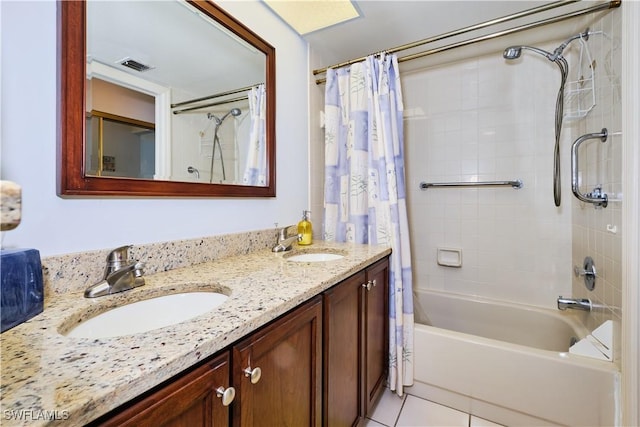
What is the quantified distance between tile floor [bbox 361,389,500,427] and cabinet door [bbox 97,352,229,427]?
1.04 m

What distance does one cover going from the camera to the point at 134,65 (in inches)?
35.7

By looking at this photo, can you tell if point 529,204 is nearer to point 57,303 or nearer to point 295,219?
point 295,219

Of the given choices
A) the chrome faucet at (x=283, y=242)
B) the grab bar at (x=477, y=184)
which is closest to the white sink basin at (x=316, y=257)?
the chrome faucet at (x=283, y=242)

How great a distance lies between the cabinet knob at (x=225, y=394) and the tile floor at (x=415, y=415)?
1.01 metres

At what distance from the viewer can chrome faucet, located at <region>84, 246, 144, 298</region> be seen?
723 mm

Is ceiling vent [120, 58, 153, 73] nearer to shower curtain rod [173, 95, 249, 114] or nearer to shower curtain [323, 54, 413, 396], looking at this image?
shower curtain rod [173, 95, 249, 114]

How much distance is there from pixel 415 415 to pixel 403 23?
2156mm

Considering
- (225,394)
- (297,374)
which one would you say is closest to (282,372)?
(297,374)

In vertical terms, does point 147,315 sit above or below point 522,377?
above

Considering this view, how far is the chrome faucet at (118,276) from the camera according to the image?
0.72 meters

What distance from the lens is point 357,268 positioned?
1109 millimetres

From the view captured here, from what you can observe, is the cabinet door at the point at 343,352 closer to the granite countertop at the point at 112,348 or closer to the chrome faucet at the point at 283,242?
the granite countertop at the point at 112,348

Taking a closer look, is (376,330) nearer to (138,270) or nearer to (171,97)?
(138,270)

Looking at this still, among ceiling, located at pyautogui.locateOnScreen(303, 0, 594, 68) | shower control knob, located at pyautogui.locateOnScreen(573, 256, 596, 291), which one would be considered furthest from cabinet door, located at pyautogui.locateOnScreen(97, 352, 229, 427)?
shower control knob, located at pyautogui.locateOnScreen(573, 256, 596, 291)
